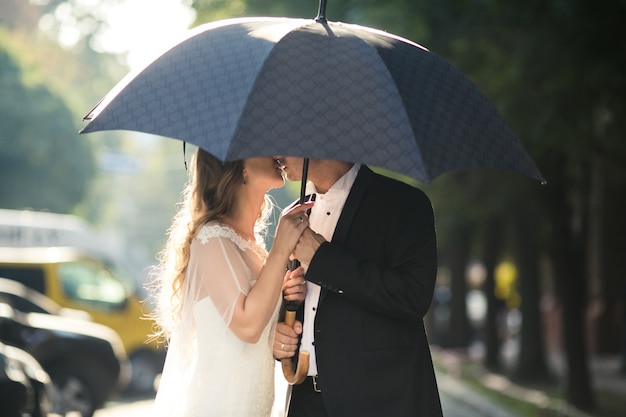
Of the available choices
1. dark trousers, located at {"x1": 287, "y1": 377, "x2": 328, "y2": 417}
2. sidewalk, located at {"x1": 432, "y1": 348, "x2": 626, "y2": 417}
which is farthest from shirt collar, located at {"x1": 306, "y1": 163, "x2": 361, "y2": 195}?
sidewalk, located at {"x1": 432, "y1": 348, "x2": 626, "y2": 417}

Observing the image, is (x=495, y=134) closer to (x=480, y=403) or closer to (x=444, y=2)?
(x=444, y=2)

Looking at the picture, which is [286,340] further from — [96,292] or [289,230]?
[96,292]

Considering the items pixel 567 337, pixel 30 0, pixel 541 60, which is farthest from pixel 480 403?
pixel 30 0

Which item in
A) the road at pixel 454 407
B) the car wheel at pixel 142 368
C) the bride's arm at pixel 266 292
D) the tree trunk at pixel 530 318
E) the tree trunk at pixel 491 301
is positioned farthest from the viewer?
the tree trunk at pixel 491 301

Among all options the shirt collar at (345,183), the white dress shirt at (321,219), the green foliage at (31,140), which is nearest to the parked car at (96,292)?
the white dress shirt at (321,219)

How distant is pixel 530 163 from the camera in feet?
15.9

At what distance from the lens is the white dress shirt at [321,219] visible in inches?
180

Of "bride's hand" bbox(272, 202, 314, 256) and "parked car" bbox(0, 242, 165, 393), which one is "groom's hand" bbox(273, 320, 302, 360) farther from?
"parked car" bbox(0, 242, 165, 393)

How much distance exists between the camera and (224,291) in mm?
4582

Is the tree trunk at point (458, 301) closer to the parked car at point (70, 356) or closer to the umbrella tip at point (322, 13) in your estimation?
the parked car at point (70, 356)

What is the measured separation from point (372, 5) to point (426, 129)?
1052cm

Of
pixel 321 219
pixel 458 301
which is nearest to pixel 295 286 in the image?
pixel 321 219

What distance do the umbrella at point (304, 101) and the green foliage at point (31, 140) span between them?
35.2 metres

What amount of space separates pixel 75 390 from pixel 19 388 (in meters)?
4.36
